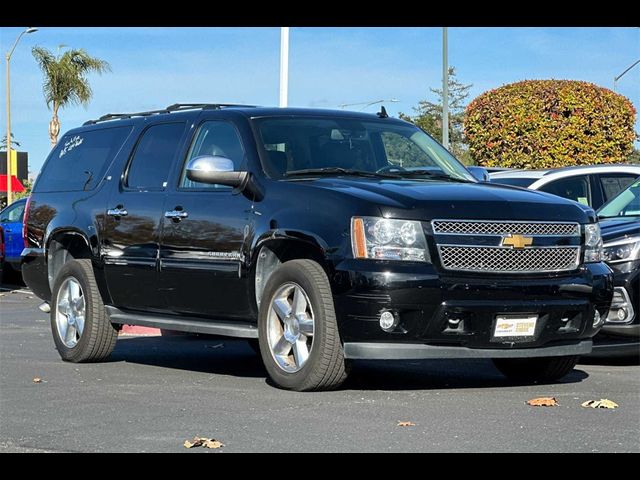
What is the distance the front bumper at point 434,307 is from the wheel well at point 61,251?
3.72 metres

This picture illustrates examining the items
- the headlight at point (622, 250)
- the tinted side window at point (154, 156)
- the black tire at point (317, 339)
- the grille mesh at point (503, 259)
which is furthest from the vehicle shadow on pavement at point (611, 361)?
the tinted side window at point (154, 156)

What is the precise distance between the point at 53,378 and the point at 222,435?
3133mm

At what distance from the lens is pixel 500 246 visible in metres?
8.48

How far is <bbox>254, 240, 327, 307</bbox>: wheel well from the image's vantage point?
28.8 ft

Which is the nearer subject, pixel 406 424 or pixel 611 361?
pixel 406 424

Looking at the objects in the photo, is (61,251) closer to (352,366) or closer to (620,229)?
(352,366)

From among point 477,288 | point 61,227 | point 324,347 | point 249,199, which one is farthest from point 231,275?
point 61,227

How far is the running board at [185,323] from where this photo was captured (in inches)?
366

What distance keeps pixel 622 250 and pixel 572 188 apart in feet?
12.7

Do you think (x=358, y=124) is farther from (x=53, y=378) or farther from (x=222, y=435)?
(x=222, y=435)

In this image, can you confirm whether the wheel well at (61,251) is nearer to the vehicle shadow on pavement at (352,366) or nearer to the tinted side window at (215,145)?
the vehicle shadow on pavement at (352,366)

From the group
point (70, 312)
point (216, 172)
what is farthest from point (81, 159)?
point (216, 172)

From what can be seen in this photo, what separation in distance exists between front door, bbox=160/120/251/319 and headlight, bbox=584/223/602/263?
7.64 feet

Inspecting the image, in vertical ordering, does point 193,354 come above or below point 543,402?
below
